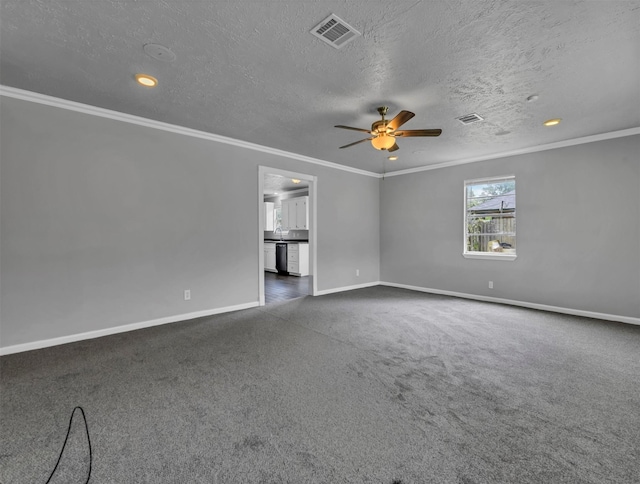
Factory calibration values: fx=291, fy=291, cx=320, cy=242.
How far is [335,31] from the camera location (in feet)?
6.66

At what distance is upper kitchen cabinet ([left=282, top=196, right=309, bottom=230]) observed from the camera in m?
8.16

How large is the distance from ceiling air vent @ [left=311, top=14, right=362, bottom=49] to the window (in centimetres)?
414

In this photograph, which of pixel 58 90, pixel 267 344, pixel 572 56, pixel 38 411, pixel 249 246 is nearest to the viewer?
pixel 38 411

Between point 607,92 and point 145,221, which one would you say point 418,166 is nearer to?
point 607,92

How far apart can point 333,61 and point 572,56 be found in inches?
74.1

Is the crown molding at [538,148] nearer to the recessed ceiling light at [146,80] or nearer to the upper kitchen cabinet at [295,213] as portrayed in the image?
the upper kitchen cabinet at [295,213]

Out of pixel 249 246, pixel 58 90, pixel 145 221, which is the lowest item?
pixel 249 246

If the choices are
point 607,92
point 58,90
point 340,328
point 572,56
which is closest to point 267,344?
point 340,328

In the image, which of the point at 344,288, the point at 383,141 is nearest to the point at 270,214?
the point at 344,288

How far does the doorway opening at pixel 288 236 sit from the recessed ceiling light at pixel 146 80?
2.69m

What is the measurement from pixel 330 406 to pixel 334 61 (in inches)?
104

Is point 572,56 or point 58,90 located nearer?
point 572,56

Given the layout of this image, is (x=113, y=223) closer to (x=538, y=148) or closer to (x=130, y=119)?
(x=130, y=119)

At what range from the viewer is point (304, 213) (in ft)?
26.8
